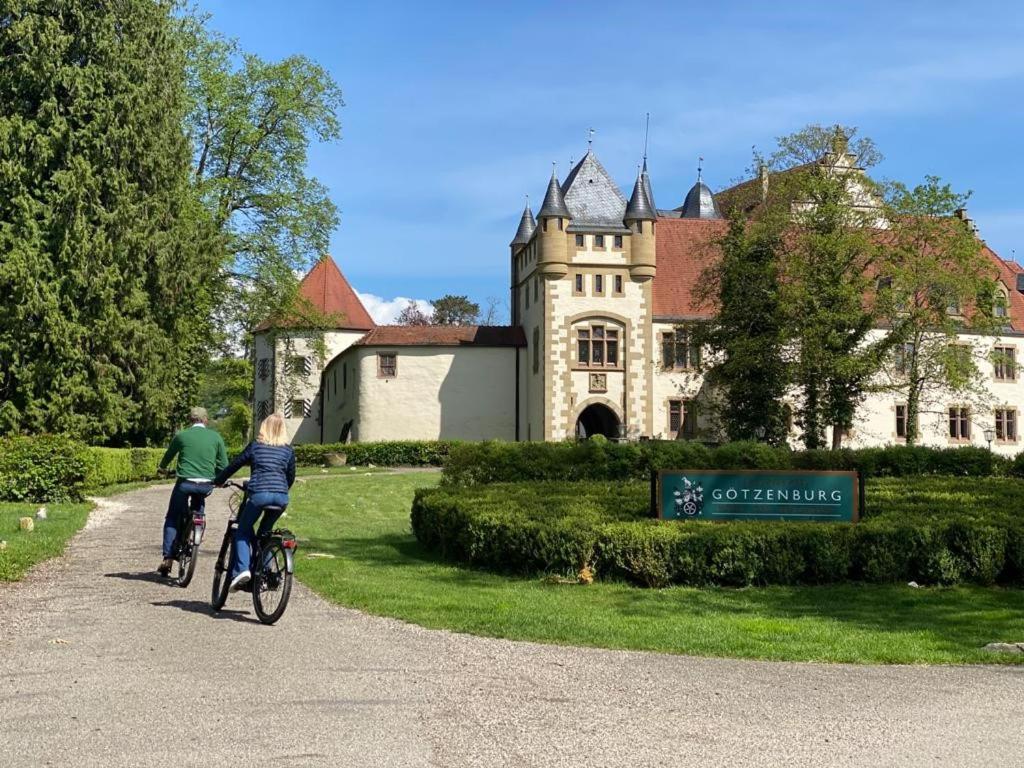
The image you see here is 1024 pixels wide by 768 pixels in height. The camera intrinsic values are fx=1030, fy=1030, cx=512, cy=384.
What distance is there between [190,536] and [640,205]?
38.8 m

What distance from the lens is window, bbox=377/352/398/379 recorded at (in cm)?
4912

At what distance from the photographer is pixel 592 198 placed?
4816 cm

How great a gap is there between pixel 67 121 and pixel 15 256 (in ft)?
14.3

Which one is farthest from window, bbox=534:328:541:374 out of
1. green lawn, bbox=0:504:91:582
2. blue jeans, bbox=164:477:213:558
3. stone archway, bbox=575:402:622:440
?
blue jeans, bbox=164:477:213:558

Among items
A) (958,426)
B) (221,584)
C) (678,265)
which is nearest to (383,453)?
(678,265)

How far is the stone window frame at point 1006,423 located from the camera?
50.9 meters

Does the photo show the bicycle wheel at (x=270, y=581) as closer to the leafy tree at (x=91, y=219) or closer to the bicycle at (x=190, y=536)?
the bicycle at (x=190, y=536)

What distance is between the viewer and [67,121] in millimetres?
27328

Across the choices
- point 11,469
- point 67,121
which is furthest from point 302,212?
point 11,469

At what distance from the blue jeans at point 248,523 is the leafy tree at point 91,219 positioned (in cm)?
1909

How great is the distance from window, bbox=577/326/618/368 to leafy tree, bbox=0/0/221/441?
2039cm

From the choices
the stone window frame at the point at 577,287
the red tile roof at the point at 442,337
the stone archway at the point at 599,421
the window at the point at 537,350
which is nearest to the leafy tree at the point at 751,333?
the stone archway at the point at 599,421

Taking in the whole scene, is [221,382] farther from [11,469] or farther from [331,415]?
[11,469]

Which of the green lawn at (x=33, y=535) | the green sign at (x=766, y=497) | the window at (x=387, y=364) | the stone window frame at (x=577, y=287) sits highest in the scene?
the stone window frame at (x=577, y=287)
